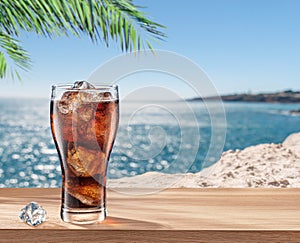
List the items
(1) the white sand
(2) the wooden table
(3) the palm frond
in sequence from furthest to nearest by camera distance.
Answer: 1. (3) the palm frond
2. (1) the white sand
3. (2) the wooden table

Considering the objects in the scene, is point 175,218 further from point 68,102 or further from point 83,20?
point 83,20

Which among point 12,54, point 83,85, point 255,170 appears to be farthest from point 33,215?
point 12,54

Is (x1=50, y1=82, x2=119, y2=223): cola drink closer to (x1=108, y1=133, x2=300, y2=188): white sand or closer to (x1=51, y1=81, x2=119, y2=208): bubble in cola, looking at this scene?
(x1=51, y1=81, x2=119, y2=208): bubble in cola

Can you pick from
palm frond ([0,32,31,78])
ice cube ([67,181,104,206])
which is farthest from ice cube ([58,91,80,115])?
palm frond ([0,32,31,78])

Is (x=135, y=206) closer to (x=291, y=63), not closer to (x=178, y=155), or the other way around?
(x=178, y=155)

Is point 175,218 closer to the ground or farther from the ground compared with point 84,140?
closer to the ground

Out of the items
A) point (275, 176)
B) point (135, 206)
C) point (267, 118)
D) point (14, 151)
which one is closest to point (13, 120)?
point (14, 151)

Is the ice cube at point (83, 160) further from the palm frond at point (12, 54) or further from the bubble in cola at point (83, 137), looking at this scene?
the palm frond at point (12, 54)
